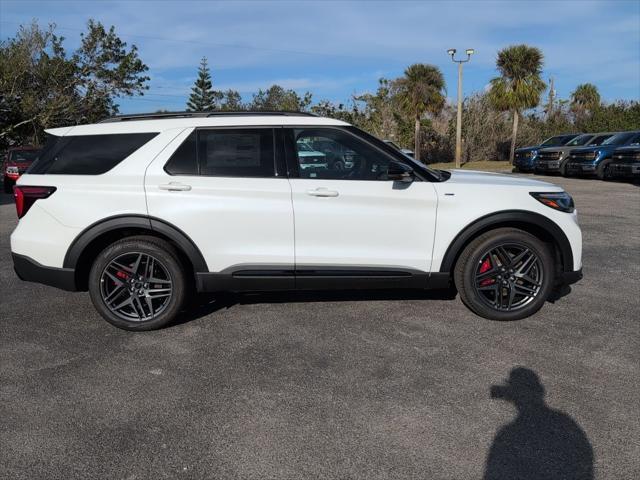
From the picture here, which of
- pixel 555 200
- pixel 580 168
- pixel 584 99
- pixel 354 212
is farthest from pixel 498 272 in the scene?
pixel 584 99

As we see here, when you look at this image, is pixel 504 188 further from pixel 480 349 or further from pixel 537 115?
pixel 537 115

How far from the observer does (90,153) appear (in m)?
4.43

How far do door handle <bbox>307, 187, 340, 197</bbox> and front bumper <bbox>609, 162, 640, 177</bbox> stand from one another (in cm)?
1595

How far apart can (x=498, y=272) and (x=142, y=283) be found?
3.01 meters

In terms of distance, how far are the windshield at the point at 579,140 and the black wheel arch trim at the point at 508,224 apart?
19.4 meters

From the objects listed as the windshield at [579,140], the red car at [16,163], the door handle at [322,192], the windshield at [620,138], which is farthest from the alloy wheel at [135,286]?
the windshield at [579,140]

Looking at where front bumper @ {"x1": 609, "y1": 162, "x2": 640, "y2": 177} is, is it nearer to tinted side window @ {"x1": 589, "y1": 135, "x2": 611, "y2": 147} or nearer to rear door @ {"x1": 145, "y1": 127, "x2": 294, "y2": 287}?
tinted side window @ {"x1": 589, "y1": 135, "x2": 611, "y2": 147}

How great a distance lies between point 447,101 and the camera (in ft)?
133

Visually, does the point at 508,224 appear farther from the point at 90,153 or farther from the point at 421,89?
the point at 421,89

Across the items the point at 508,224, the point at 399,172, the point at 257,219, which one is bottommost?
the point at 508,224

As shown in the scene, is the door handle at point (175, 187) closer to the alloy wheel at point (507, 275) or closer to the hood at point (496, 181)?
the hood at point (496, 181)

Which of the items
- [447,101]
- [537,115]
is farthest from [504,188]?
[537,115]

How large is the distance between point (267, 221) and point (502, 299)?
7.01 ft

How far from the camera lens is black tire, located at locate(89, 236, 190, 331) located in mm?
4344
